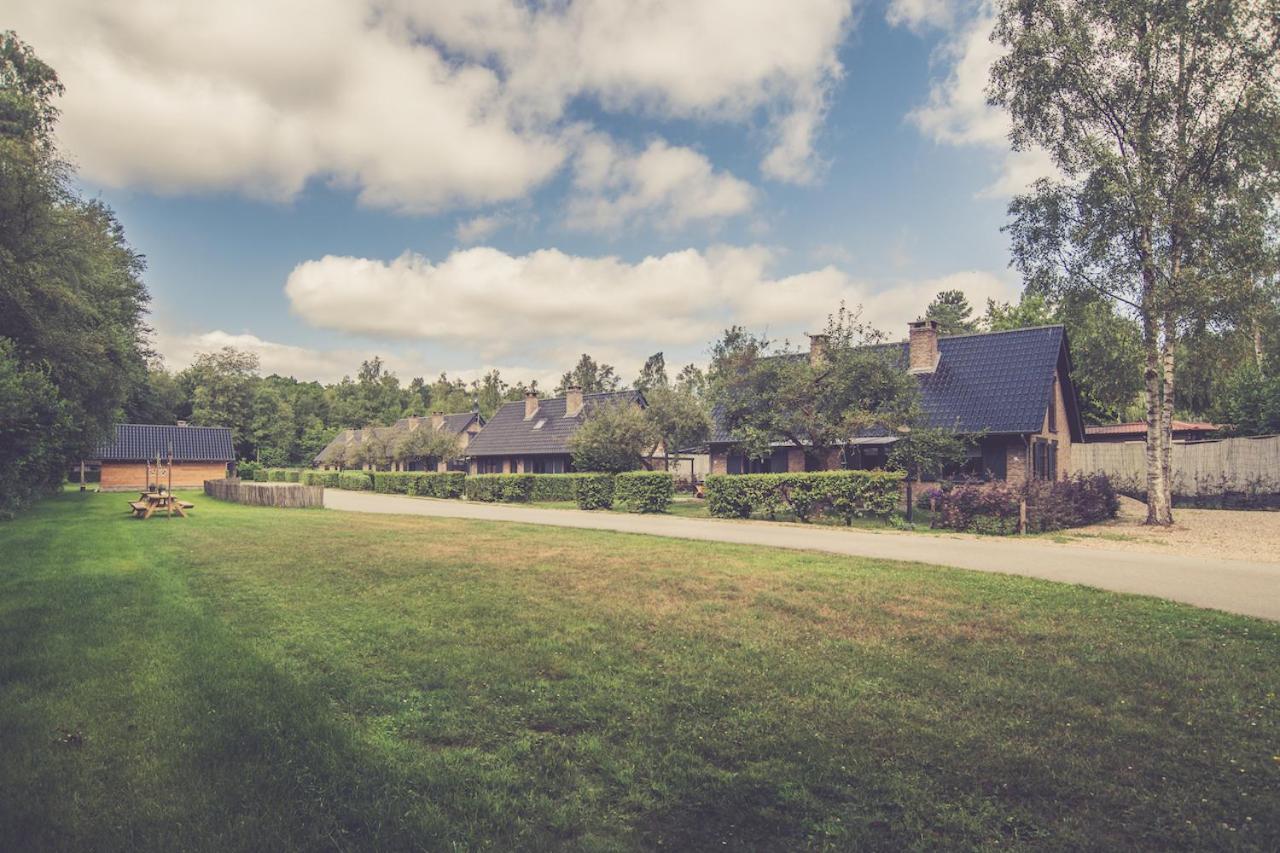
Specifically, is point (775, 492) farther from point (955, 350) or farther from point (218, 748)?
point (218, 748)

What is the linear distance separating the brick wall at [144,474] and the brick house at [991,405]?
39.0m

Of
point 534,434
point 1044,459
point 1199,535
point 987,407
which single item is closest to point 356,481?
point 534,434

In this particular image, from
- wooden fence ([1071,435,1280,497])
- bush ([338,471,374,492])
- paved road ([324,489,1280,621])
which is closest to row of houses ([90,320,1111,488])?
wooden fence ([1071,435,1280,497])

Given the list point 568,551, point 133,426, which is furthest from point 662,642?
point 133,426

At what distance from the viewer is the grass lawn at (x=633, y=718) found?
3.35 m

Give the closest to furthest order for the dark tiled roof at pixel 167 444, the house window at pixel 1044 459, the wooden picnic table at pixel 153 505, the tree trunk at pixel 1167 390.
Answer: the tree trunk at pixel 1167 390
the wooden picnic table at pixel 153 505
the house window at pixel 1044 459
the dark tiled roof at pixel 167 444

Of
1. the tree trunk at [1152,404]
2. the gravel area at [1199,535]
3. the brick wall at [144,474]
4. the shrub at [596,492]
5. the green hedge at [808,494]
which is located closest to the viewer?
the gravel area at [1199,535]

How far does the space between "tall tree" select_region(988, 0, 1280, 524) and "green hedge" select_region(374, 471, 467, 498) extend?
91.9 ft

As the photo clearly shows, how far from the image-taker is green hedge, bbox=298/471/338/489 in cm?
4962

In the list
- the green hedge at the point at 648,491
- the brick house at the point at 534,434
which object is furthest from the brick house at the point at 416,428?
the green hedge at the point at 648,491

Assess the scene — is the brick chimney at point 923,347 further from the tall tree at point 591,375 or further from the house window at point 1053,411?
the tall tree at point 591,375

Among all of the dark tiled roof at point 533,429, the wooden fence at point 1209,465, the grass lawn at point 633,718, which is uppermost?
the dark tiled roof at point 533,429

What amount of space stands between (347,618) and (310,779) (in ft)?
12.6

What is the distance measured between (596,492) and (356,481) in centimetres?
2704
